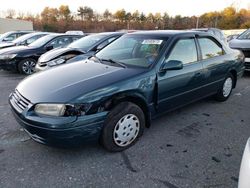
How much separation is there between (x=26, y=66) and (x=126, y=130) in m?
5.87

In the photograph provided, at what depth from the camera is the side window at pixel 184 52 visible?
3461 millimetres

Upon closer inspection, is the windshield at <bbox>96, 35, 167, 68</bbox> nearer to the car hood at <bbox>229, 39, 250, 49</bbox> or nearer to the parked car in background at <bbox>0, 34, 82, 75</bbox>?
the parked car in background at <bbox>0, 34, 82, 75</bbox>

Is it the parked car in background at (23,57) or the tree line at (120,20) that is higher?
the tree line at (120,20)

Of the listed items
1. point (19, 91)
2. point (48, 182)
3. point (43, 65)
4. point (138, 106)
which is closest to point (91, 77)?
point (138, 106)

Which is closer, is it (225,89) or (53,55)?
(225,89)

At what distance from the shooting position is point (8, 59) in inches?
288

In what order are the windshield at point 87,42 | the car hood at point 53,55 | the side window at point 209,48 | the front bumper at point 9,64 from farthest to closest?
the front bumper at point 9,64 → the windshield at point 87,42 → the car hood at point 53,55 → the side window at point 209,48

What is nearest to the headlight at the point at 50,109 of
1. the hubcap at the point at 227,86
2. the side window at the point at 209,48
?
the side window at the point at 209,48

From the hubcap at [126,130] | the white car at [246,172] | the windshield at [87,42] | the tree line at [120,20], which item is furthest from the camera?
the tree line at [120,20]

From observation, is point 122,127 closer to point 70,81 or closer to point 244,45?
point 70,81

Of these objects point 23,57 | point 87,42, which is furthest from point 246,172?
point 23,57

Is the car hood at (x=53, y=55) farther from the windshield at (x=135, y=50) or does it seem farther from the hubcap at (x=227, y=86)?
the hubcap at (x=227, y=86)

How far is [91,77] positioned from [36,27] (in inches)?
2078

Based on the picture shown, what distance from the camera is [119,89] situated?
2742 mm
